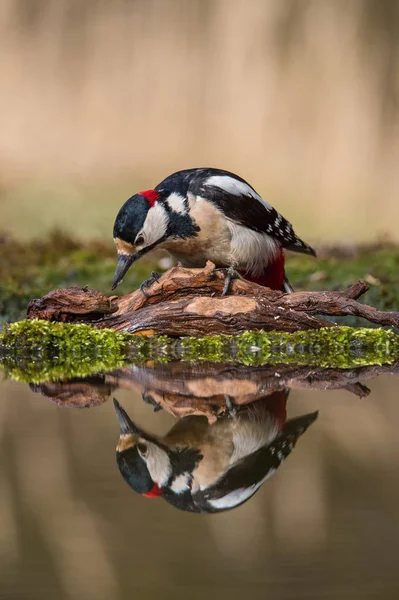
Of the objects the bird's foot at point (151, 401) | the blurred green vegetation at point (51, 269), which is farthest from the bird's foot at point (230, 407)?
the blurred green vegetation at point (51, 269)

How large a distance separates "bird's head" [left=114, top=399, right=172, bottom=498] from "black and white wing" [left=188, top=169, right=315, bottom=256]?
259cm

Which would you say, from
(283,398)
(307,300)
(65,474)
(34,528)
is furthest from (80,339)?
(34,528)

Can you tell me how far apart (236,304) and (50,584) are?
3.74 metres

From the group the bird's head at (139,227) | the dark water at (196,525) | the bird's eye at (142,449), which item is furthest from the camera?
the bird's head at (139,227)

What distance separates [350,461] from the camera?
8.21 ft

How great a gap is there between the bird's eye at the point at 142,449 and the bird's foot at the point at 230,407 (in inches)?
19.4

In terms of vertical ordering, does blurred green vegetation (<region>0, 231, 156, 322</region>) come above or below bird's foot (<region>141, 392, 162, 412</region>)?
below

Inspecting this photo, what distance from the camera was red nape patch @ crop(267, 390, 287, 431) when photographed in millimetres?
3081

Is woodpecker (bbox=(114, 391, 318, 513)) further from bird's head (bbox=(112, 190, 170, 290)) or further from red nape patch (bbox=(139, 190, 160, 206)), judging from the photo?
red nape patch (bbox=(139, 190, 160, 206))

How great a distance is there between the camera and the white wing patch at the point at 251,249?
555 centimetres

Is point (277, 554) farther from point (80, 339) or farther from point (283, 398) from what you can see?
point (80, 339)

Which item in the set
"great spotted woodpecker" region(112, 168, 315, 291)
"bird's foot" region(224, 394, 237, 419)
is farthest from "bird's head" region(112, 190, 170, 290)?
"bird's foot" region(224, 394, 237, 419)

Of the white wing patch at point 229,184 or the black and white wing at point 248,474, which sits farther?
the white wing patch at point 229,184

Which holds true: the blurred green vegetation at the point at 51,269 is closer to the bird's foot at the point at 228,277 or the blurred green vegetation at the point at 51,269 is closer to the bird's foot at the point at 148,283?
the bird's foot at the point at 148,283
